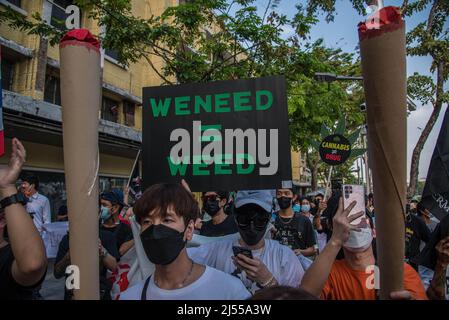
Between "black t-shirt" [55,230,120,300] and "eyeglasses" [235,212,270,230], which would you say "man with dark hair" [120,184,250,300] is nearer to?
"eyeglasses" [235,212,270,230]

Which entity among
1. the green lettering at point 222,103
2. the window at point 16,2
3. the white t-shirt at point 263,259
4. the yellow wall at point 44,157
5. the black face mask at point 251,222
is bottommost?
the white t-shirt at point 263,259

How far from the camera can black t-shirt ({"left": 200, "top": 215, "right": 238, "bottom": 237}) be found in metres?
3.93

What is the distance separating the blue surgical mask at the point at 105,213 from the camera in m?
4.01

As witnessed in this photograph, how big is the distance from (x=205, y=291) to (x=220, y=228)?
226 cm

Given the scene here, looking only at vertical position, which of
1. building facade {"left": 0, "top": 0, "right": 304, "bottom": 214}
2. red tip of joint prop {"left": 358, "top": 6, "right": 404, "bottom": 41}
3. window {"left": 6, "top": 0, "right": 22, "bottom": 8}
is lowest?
red tip of joint prop {"left": 358, "top": 6, "right": 404, "bottom": 41}

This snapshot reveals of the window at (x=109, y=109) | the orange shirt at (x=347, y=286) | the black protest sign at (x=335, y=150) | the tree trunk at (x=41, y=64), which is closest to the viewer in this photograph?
the orange shirt at (x=347, y=286)

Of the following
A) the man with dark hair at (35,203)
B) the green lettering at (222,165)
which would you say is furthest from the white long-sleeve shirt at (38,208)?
the green lettering at (222,165)

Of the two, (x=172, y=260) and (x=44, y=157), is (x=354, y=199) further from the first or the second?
(x=44, y=157)

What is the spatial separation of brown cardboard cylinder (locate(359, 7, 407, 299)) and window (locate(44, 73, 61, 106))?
432 inches

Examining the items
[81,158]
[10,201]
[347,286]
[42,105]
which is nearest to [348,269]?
[347,286]

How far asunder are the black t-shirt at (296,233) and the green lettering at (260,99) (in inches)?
72.6

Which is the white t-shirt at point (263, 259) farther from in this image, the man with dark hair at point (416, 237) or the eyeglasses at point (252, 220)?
the man with dark hair at point (416, 237)

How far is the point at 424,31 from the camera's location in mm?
7316

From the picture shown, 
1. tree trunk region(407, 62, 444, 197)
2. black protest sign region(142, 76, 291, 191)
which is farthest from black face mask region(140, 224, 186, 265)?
tree trunk region(407, 62, 444, 197)
